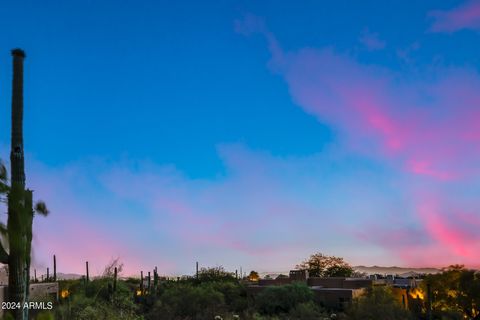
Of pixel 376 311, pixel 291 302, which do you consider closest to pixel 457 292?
pixel 291 302

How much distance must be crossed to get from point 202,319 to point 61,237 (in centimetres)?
1057

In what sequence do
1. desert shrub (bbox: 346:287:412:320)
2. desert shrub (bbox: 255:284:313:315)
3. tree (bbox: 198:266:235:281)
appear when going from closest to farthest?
desert shrub (bbox: 346:287:412:320), desert shrub (bbox: 255:284:313:315), tree (bbox: 198:266:235:281)

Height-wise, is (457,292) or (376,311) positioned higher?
(376,311)

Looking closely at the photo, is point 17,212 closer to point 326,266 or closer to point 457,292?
point 457,292

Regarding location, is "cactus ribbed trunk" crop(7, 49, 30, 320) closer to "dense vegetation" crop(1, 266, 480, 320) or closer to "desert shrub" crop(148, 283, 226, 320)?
"dense vegetation" crop(1, 266, 480, 320)

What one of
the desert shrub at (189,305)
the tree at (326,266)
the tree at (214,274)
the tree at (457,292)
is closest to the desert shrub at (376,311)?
the desert shrub at (189,305)

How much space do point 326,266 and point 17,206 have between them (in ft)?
249

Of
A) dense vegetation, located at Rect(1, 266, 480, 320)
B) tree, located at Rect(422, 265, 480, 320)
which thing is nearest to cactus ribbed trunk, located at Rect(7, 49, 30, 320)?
dense vegetation, located at Rect(1, 266, 480, 320)

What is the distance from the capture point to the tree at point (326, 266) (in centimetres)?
7638

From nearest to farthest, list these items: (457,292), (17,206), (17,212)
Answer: (17,212), (17,206), (457,292)

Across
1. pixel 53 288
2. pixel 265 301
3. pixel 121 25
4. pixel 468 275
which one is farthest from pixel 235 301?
pixel 121 25

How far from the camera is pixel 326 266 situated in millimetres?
79000

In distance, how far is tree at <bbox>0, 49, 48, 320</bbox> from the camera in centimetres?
643

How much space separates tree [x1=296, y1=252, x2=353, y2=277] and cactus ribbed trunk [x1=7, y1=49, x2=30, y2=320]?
70.7 meters
